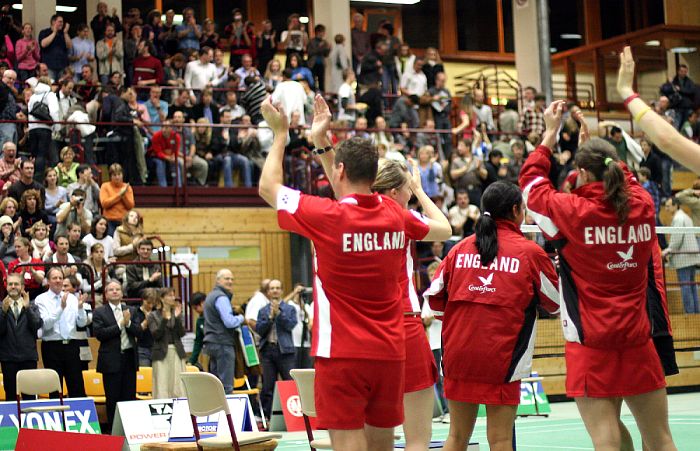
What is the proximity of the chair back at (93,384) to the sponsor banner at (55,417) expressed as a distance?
1579 mm

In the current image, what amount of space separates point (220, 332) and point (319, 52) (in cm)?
975

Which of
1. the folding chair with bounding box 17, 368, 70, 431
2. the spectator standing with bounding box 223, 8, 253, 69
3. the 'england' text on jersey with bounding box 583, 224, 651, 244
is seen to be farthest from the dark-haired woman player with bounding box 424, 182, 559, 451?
the spectator standing with bounding box 223, 8, 253, 69

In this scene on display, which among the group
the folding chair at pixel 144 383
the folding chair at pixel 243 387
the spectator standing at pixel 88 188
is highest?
the spectator standing at pixel 88 188

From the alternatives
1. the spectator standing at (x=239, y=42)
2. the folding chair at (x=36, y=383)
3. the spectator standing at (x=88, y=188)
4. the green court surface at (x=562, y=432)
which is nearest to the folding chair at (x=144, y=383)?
the green court surface at (x=562, y=432)

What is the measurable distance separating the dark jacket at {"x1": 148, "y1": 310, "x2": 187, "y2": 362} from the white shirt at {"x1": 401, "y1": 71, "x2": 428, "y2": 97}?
10304 millimetres

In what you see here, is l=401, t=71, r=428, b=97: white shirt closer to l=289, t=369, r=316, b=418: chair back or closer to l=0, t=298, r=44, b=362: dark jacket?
l=0, t=298, r=44, b=362: dark jacket

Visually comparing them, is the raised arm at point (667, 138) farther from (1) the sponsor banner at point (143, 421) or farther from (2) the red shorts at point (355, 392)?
(1) the sponsor banner at point (143, 421)

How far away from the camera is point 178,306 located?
580 inches

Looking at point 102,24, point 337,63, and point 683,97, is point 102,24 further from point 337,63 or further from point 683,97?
point 683,97

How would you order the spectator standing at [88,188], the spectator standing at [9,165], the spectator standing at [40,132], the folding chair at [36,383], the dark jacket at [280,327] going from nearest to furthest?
the folding chair at [36,383] → the dark jacket at [280,327] → the spectator standing at [9,165] → the spectator standing at [88,188] → the spectator standing at [40,132]

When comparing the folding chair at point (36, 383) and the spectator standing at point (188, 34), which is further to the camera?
the spectator standing at point (188, 34)

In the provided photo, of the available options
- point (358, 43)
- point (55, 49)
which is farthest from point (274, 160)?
point (358, 43)

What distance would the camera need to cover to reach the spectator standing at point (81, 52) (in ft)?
67.5

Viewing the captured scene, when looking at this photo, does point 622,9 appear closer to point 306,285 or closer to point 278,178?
point 306,285
